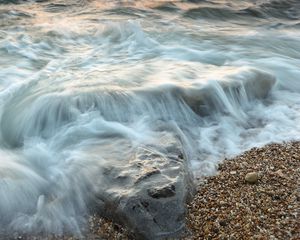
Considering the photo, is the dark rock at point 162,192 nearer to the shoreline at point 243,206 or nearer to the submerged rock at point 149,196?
the submerged rock at point 149,196

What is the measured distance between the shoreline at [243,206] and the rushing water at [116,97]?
0.75ft

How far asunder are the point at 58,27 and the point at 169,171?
6.13m

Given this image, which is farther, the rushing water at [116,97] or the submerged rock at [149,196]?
the rushing water at [116,97]

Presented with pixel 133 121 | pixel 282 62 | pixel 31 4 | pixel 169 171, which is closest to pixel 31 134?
pixel 133 121

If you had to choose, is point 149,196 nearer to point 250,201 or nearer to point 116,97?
point 250,201

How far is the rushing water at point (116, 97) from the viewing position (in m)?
4.38

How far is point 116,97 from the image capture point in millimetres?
5832

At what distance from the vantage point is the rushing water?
4375 millimetres

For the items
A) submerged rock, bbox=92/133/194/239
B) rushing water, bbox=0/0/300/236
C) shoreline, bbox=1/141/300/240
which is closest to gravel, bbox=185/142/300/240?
shoreline, bbox=1/141/300/240

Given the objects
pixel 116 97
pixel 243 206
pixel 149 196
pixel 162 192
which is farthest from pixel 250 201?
pixel 116 97

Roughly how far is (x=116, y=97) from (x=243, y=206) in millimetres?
2388

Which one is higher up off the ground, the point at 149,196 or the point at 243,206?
the point at 149,196

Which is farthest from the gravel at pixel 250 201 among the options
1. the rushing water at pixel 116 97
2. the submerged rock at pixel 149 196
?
the rushing water at pixel 116 97

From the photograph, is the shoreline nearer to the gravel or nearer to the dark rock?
the gravel
